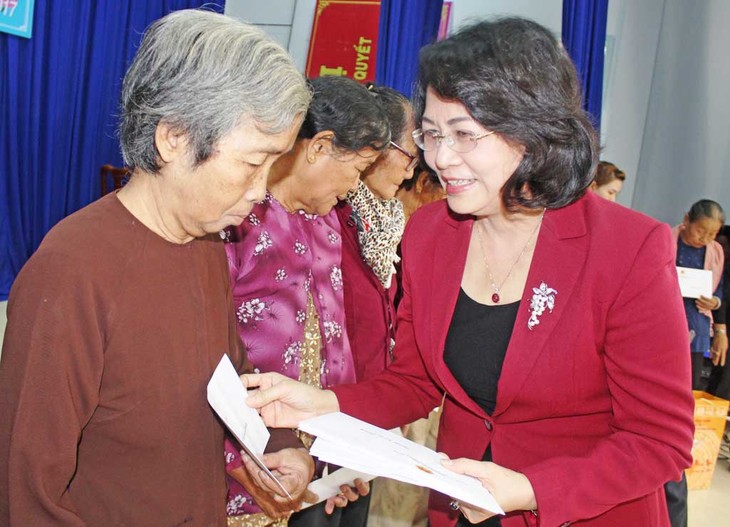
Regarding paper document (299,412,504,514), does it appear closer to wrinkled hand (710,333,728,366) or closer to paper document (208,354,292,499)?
paper document (208,354,292,499)

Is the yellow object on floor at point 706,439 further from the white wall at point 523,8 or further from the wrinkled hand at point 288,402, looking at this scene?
the white wall at point 523,8

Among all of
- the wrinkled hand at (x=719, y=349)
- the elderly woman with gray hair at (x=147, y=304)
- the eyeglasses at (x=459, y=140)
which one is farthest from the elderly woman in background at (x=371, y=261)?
the wrinkled hand at (x=719, y=349)

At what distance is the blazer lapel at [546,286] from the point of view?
1319 millimetres

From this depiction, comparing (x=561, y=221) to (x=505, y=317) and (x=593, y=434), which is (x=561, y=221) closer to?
(x=505, y=317)

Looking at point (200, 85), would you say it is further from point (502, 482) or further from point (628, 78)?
point (628, 78)

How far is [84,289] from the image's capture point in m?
1.02

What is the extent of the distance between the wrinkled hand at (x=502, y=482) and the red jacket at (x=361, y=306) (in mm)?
1233

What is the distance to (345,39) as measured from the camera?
6.80 m

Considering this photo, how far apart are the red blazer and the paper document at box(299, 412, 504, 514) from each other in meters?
0.17

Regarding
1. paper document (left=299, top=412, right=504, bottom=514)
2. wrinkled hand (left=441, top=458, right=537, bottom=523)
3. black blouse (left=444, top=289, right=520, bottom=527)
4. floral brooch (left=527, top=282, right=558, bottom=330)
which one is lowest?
wrinkled hand (left=441, top=458, right=537, bottom=523)

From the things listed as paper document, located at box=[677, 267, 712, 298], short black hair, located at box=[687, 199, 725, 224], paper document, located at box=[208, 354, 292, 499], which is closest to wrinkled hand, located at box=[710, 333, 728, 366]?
paper document, located at box=[677, 267, 712, 298]

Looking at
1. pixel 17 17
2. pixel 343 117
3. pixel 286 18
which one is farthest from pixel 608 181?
pixel 17 17

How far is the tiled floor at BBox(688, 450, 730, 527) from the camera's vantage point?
372 cm

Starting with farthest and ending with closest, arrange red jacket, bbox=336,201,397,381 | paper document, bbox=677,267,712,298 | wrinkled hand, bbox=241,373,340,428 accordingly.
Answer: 1. paper document, bbox=677,267,712,298
2. red jacket, bbox=336,201,397,381
3. wrinkled hand, bbox=241,373,340,428
